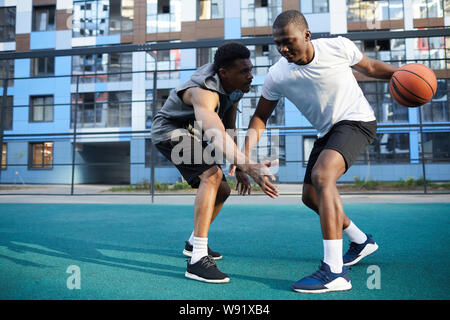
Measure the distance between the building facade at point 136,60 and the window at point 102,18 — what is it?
5cm

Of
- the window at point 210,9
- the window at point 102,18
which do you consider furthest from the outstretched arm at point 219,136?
the window at point 102,18

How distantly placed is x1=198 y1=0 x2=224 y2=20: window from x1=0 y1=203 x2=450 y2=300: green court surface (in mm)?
12596

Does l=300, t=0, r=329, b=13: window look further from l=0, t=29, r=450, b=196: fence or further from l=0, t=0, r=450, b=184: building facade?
l=0, t=29, r=450, b=196: fence

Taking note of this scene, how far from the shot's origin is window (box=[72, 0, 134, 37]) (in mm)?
15352

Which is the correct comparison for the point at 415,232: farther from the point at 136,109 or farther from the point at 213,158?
the point at 136,109

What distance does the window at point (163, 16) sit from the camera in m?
14.9

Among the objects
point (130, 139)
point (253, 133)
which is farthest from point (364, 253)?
point (130, 139)

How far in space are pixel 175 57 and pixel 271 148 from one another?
9.06 metres

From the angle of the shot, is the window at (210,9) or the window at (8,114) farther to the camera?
the window at (210,9)

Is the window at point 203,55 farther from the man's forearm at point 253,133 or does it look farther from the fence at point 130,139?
the man's forearm at point 253,133

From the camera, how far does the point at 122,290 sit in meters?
1.52
